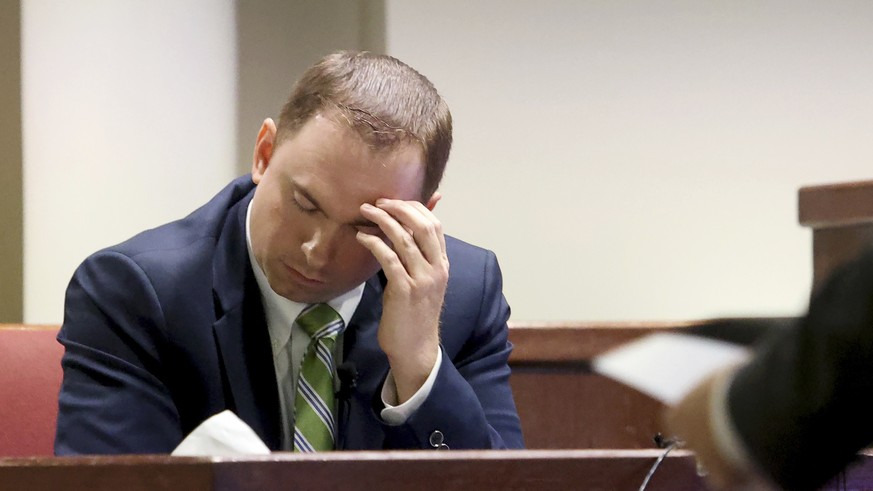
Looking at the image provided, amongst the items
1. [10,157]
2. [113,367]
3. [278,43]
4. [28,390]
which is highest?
[278,43]

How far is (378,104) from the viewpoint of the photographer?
1.36 metres

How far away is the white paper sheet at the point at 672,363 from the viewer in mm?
569

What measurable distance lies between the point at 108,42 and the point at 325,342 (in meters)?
1.21

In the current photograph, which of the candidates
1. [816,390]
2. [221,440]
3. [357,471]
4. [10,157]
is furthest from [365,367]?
[10,157]

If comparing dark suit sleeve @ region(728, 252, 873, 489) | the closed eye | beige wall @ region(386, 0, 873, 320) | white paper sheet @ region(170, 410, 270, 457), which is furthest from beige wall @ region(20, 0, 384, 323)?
dark suit sleeve @ region(728, 252, 873, 489)

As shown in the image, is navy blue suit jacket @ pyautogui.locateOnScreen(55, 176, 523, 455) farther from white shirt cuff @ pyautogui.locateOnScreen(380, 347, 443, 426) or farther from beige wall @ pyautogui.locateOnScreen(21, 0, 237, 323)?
beige wall @ pyautogui.locateOnScreen(21, 0, 237, 323)

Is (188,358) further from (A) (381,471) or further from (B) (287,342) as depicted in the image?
(A) (381,471)

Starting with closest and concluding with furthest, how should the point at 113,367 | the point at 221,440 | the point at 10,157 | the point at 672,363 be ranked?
the point at 672,363, the point at 221,440, the point at 113,367, the point at 10,157

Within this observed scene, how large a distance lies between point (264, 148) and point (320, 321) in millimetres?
267

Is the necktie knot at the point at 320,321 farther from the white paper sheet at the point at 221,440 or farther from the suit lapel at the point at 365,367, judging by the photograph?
the white paper sheet at the point at 221,440

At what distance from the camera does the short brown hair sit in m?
1.34

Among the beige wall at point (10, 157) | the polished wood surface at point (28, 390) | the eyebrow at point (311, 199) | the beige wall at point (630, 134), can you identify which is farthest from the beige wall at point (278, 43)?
the eyebrow at point (311, 199)

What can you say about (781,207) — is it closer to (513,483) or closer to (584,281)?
(584,281)

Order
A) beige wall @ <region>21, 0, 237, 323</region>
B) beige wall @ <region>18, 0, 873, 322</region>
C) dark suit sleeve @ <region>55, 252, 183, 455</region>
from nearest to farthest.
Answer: dark suit sleeve @ <region>55, 252, 183, 455</region> < beige wall @ <region>21, 0, 237, 323</region> < beige wall @ <region>18, 0, 873, 322</region>
